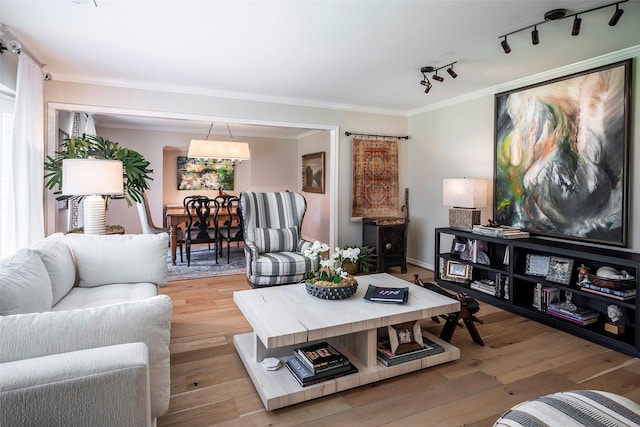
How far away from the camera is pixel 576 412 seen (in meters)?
1.31

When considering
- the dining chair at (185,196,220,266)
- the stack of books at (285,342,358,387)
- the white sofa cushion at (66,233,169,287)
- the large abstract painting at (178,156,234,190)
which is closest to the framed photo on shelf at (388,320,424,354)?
the stack of books at (285,342,358,387)

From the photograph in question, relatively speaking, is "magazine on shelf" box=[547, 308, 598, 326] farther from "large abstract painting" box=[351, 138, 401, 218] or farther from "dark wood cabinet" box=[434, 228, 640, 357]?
"large abstract painting" box=[351, 138, 401, 218]

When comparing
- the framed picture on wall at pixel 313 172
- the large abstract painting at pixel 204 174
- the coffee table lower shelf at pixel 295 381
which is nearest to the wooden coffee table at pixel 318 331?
the coffee table lower shelf at pixel 295 381

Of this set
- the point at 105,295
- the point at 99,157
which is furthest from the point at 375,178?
the point at 105,295

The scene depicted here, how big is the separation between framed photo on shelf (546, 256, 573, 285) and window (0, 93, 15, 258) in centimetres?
434

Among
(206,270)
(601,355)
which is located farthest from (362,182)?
(601,355)

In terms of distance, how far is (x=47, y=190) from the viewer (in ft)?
12.3

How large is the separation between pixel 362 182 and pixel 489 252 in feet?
6.40

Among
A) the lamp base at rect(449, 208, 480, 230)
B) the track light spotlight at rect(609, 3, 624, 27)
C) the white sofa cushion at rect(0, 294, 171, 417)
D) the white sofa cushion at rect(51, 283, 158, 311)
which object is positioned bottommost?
the white sofa cushion at rect(51, 283, 158, 311)

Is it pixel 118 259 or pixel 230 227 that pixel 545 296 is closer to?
pixel 118 259

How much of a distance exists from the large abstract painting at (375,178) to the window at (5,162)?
368 cm

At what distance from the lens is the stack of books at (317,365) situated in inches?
83.0

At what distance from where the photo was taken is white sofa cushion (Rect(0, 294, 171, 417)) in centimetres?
118

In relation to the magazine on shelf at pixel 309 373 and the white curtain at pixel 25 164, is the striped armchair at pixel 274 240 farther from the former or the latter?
the white curtain at pixel 25 164
